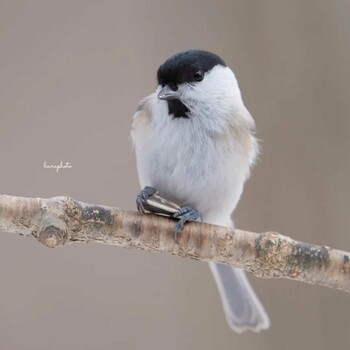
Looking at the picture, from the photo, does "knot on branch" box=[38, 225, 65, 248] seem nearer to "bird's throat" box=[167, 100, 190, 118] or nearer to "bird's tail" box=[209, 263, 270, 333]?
"bird's throat" box=[167, 100, 190, 118]

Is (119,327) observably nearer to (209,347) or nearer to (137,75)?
(209,347)

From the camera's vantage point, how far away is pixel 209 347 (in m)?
1.83

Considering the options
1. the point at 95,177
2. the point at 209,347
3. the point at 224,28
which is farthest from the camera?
the point at 209,347

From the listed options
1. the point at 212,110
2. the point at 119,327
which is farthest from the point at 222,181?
the point at 119,327

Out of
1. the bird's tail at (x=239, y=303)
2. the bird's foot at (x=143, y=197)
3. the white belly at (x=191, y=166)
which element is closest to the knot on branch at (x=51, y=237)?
the bird's foot at (x=143, y=197)

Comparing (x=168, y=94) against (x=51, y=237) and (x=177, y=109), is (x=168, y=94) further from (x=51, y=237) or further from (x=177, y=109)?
(x=51, y=237)

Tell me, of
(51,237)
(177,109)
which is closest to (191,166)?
(177,109)

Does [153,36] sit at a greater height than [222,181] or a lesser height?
greater

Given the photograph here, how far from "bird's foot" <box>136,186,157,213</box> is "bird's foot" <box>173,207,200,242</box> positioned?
63mm

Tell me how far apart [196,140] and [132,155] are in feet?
0.76

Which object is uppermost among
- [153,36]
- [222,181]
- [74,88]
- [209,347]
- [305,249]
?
[153,36]

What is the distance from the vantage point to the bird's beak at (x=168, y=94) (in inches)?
36.8

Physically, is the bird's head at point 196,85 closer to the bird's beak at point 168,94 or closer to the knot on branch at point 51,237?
the bird's beak at point 168,94

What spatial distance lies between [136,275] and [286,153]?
0.55 metres
